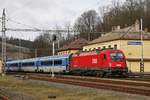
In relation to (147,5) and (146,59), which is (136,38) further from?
(147,5)

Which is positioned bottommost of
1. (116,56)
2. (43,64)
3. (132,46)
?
(43,64)

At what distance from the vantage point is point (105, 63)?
4278cm

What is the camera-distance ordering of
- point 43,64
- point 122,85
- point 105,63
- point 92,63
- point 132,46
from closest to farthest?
point 122,85, point 105,63, point 92,63, point 43,64, point 132,46

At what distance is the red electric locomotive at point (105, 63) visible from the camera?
42.3 metres

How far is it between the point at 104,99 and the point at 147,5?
96.7 metres

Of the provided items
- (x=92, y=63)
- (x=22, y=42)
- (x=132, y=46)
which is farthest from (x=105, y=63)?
(x=22, y=42)

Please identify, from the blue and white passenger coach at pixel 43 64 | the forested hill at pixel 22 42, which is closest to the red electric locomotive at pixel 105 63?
the blue and white passenger coach at pixel 43 64

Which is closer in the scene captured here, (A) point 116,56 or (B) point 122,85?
(B) point 122,85

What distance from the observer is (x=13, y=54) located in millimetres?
146125

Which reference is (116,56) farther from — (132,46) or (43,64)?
(132,46)

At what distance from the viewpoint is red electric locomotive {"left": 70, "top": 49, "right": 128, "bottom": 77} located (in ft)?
139

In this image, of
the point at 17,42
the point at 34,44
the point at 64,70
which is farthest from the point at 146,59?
the point at 34,44

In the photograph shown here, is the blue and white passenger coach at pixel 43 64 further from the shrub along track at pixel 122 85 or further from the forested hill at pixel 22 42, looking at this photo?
the forested hill at pixel 22 42

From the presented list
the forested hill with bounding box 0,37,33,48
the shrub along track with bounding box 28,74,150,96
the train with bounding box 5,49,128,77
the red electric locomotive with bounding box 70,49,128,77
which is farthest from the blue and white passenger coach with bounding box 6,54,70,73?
the forested hill with bounding box 0,37,33,48
